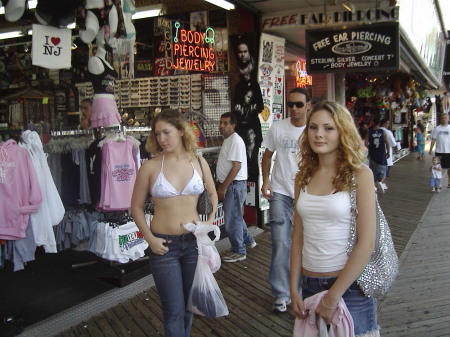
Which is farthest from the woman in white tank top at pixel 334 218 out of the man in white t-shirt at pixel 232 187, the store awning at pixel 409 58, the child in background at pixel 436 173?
the child in background at pixel 436 173

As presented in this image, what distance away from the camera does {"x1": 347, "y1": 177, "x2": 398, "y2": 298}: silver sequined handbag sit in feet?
6.90

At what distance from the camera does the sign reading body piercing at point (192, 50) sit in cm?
627

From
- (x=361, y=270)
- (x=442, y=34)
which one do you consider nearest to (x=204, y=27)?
(x=361, y=270)

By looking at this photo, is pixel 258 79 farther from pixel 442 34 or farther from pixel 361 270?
pixel 442 34

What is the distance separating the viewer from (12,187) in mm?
3783

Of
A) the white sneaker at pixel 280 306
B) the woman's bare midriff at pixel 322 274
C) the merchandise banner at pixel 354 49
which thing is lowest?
the white sneaker at pixel 280 306

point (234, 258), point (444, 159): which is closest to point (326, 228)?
point (234, 258)

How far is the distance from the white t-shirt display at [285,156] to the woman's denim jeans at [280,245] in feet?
0.32

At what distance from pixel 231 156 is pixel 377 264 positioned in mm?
3478

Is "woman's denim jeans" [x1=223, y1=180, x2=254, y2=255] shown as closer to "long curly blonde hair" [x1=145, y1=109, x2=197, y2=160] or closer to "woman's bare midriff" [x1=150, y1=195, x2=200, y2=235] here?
"long curly blonde hair" [x1=145, y1=109, x2=197, y2=160]

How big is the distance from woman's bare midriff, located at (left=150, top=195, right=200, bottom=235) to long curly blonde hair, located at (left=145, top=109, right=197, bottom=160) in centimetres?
36

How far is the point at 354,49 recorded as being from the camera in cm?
634

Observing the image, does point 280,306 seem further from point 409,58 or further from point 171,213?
point 409,58

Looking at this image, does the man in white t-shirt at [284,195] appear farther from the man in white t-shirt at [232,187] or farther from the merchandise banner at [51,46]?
the merchandise banner at [51,46]
